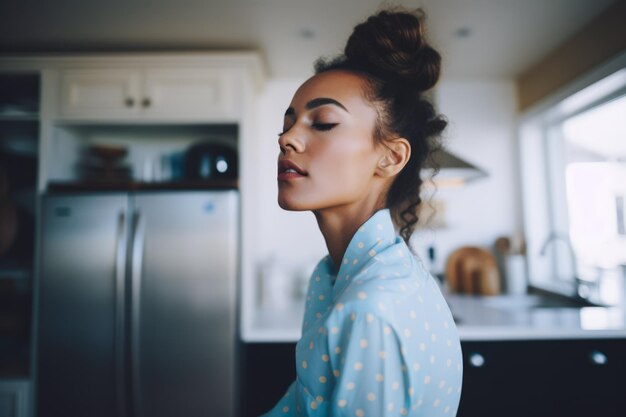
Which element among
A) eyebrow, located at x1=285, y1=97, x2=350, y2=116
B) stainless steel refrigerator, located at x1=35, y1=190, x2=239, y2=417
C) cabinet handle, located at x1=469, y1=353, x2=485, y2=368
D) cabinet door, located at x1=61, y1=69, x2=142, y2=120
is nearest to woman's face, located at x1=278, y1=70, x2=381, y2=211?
eyebrow, located at x1=285, y1=97, x2=350, y2=116

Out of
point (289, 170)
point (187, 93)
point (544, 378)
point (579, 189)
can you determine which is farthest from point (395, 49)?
point (579, 189)

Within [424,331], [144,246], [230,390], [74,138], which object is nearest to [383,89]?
[424,331]

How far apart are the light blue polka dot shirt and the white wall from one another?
1742 millimetres

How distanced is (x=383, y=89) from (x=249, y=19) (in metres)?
1.30

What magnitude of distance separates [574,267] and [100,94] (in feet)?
9.09

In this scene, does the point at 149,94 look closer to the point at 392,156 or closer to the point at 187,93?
the point at 187,93

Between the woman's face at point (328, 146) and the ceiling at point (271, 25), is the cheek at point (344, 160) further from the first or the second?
the ceiling at point (271, 25)

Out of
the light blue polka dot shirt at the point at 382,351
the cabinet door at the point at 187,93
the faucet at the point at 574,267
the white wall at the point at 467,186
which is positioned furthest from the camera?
the white wall at the point at 467,186

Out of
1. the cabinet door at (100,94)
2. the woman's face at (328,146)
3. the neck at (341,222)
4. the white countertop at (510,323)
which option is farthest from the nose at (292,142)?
the cabinet door at (100,94)

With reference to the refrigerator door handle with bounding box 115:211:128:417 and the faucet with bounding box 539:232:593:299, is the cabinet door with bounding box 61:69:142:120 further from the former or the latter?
the faucet with bounding box 539:232:593:299

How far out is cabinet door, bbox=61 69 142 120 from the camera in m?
1.77

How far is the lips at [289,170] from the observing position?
1.64 ft

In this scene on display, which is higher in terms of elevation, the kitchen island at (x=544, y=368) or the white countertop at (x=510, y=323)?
the white countertop at (x=510, y=323)

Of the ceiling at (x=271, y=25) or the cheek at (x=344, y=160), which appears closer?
the cheek at (x=344, y=160)
